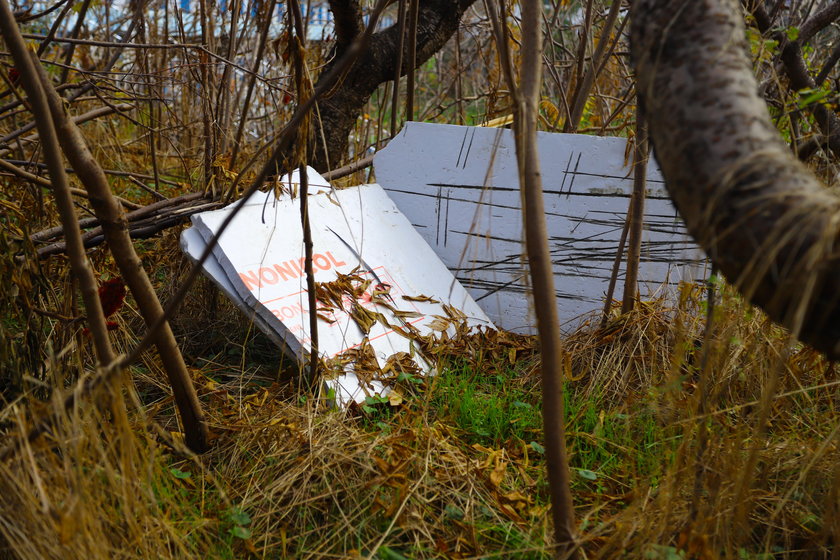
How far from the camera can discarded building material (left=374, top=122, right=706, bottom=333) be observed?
2.58 meters

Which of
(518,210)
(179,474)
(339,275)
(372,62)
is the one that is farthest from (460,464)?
(372,62)

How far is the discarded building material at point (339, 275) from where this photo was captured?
205 cm

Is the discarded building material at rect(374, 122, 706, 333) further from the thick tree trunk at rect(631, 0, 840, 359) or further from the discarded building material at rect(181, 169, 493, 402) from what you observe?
the thick tree trunk at rect(631, 0, 840, 359)

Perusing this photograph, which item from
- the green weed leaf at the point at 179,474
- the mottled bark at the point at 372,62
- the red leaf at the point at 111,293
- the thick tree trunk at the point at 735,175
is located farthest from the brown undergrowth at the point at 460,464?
the mottled bark at the point at 372,62

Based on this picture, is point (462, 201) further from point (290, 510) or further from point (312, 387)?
point (290, 510)

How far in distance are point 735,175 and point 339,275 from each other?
5.15 feet

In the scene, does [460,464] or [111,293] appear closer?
[460,464]

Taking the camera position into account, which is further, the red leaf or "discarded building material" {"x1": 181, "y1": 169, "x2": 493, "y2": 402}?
"discarded building material" {"x1": 181, "y1": 169, "x2": 493, "y2": 402}

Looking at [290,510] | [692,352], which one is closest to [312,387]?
[290,510]

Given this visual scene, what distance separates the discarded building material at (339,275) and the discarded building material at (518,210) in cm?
10

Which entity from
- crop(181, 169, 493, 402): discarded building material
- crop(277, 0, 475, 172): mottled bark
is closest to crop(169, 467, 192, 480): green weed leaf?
crop(181, 169, 493, 402): discarded building material

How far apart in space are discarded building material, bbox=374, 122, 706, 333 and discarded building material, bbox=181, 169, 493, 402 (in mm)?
103

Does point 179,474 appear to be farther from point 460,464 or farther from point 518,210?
point 518,210

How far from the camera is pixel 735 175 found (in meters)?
0.92
